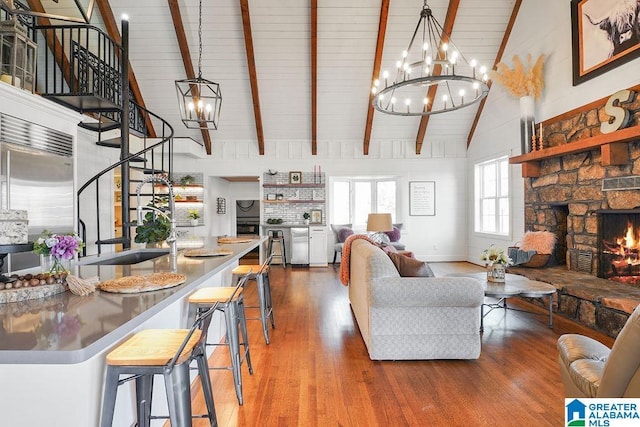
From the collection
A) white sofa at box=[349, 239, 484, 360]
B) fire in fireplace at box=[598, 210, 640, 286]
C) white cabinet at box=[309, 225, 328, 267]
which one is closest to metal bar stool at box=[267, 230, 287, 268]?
white cabinet at box=[309, 225, 328, 267]

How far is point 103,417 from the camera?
1.33m

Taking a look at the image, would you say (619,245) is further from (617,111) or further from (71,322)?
(71,322)

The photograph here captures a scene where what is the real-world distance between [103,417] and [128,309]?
377mm

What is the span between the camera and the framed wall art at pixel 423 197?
28.7ft

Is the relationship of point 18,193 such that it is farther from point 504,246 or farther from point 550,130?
point 504,246

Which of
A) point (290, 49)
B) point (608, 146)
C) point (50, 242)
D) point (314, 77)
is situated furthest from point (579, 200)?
point (50, 242)

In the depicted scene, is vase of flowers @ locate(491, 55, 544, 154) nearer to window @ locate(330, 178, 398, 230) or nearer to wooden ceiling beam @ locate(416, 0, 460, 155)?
wooden ceiling beam @ locate(416, 0, 460, 155)

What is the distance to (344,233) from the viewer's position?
803 centimetres

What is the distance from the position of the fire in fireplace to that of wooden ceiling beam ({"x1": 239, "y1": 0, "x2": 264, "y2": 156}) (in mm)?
5568

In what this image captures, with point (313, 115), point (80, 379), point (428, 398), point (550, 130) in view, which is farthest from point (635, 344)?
point (313, 115)

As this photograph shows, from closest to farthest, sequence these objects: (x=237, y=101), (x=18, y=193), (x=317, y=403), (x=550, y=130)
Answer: (x=317, y=403)
(x=18, y=193)
(x=550, y=130)
(x=237, y=101)

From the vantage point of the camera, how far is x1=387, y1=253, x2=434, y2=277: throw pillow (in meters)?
3.17

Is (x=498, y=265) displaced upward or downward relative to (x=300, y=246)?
upward

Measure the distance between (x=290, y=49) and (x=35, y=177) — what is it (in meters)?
4.59
